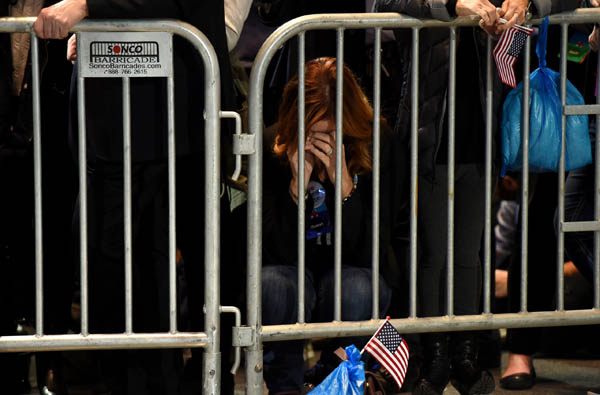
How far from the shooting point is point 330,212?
4543 mm

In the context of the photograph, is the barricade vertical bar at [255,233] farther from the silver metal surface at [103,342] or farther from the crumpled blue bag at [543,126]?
the crumpled blue bag at [543,126]

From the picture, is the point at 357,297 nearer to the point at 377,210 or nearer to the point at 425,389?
the point at 377,210

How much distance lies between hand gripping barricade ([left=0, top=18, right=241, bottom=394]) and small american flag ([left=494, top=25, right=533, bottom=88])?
102cm

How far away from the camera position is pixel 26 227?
489cm

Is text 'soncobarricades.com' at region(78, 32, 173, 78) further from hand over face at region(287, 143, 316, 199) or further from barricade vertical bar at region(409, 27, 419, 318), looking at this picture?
barricade vertical bar at region(409, 27, 419, 318)

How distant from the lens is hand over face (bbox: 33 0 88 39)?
3.93 metres

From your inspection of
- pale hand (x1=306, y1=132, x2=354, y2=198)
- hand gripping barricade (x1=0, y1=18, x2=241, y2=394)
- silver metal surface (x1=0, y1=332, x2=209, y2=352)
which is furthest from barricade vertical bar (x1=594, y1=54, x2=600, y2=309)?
silver metal surface (x1=0, y1=332, x2=209, y2=352)

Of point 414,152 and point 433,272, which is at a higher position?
point 414,152

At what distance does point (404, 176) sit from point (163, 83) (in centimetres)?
103

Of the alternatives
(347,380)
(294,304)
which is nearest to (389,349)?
(347,380)

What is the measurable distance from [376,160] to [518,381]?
143cm

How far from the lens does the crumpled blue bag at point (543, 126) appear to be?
439cm

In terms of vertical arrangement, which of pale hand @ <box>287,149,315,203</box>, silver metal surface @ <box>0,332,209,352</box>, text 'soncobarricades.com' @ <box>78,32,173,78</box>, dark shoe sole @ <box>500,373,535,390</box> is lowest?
dark shoe sole @ <box>500,373,535,390</box>

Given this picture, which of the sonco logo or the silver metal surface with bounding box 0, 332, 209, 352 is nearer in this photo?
the sonco logo
